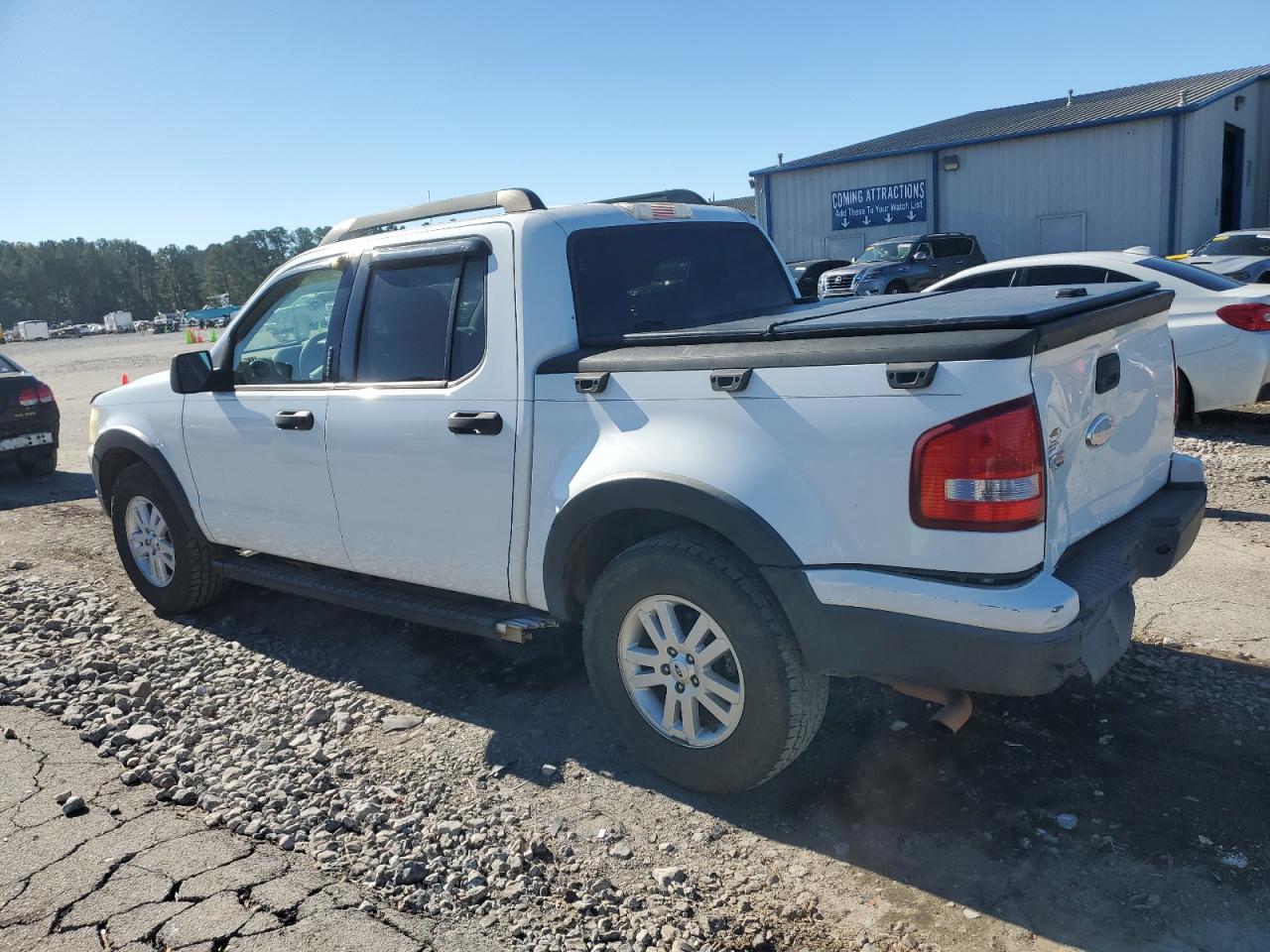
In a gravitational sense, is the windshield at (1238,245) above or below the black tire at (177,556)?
above

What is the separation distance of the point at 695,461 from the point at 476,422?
102 centimetres

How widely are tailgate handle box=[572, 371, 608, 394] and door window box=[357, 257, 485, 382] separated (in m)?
0.56

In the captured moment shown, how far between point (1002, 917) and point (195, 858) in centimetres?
254

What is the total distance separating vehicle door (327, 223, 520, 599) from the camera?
151 inches

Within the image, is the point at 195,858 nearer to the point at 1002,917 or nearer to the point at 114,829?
the point at 114,829

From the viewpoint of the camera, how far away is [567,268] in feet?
12.7

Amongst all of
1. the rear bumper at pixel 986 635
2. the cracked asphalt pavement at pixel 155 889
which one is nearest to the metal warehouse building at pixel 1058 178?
the rear bumper at pixel 986 635

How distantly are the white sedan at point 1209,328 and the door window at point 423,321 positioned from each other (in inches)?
205

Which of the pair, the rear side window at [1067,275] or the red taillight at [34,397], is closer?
the rear side window at [1067,275]

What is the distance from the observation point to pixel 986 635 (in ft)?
8.95

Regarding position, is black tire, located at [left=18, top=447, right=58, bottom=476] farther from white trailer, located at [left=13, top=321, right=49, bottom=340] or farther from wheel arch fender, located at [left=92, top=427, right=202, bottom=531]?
white trailer, located at [left=13, top=321, right=49, bottom=340]

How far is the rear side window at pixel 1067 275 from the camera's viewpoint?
28.3 feet

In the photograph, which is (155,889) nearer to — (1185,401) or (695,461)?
(695,461)

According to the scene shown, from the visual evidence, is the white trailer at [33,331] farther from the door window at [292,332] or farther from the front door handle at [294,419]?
the front door handle at [294,419]
